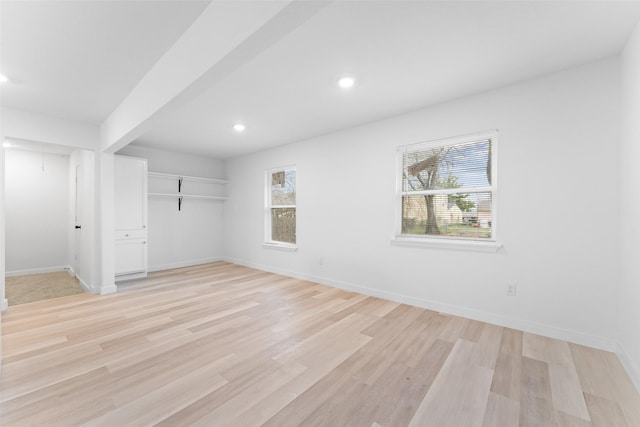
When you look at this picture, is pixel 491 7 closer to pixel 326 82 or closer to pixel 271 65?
pixel 326 82

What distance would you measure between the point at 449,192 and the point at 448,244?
622 millimetres

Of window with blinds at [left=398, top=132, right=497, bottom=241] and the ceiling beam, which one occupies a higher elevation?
the ceiling beam

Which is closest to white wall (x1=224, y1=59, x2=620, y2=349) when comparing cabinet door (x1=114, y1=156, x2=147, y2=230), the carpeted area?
cabinet door (x1=114, y1=156, x2=147, y2=230)

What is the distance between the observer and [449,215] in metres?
3.25

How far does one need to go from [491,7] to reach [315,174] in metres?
3.17

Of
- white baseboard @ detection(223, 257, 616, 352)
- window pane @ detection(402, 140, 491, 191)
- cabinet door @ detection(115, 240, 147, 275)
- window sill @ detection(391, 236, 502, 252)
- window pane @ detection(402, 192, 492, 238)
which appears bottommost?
white baseboard @ detection(223, 257, 616, 352)

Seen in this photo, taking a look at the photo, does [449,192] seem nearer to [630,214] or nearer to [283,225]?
[630,214]

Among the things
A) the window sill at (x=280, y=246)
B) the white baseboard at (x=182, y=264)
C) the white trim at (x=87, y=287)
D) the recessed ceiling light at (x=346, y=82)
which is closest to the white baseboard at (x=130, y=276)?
the white trim at (x=87, y=287)

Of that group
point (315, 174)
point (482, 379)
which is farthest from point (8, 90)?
point (482, 379)

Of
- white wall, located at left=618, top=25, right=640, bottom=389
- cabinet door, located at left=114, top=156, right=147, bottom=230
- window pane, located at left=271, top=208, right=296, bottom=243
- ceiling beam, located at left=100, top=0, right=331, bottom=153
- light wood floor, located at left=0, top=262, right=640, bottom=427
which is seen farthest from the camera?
window pane, located at left=271, top=208, right=296, bottom=243

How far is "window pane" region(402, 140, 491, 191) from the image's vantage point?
3002 mm

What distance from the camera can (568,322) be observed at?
2.44 m

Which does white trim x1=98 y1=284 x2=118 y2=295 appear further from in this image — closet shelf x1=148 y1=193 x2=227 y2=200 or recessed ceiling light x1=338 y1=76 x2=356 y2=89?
recessed ceiling light x1=338 y1=76 x2=356 y2=89

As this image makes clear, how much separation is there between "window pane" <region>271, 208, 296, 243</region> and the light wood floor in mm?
2049
